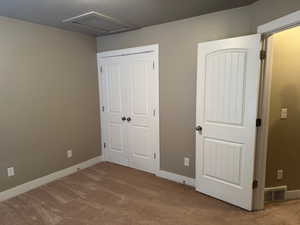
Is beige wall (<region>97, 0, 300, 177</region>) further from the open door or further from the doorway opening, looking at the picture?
the doorway opening

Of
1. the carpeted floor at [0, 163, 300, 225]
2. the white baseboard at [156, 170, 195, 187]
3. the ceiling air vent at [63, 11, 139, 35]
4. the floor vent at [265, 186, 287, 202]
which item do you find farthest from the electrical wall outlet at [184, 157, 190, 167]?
the ceiling air vent at [63, 11, 139, 35]

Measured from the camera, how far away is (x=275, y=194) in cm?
247

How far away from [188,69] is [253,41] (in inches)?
35.4

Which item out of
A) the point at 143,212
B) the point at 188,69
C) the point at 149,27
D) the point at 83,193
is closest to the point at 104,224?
the point at 143,212

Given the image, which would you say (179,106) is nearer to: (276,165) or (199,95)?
(199,95)

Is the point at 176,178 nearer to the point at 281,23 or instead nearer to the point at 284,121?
the point at 284,121

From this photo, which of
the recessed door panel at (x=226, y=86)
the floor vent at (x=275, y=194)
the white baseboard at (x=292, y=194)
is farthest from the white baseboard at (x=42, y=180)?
the white baseboard at (x=292, y=194)

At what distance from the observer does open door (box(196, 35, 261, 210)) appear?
83.5 inches

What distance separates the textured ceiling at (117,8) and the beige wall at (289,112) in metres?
0.72

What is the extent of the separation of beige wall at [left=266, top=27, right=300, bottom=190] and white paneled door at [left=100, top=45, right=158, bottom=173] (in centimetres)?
161

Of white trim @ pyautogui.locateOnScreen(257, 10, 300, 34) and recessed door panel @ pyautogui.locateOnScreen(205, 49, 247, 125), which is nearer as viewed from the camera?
white trim @ pyautogui.locateOnScreen(257, 10, 300, 34)

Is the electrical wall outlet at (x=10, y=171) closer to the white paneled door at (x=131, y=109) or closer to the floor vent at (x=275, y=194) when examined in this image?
the white paneled door at (x=131, y=109)

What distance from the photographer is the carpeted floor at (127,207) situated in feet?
6.97

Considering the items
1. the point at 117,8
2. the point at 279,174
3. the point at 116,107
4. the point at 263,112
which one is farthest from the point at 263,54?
the point at 116,107
